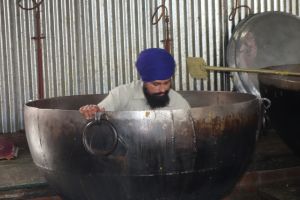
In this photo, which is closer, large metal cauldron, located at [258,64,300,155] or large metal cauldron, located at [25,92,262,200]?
large metal cauldron, located at [25,92,262,200]

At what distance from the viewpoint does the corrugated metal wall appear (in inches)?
229

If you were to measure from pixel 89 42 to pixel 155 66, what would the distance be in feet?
8.15

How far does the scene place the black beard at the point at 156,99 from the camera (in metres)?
3.77

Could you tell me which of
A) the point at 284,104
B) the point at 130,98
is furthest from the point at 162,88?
the point at 284,104

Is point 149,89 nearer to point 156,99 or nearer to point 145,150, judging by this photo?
point 156,99

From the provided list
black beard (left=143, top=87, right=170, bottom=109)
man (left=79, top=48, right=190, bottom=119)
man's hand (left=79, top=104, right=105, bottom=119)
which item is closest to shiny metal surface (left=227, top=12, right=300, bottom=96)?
man (left=79, top=48, right=190, bottom=119)

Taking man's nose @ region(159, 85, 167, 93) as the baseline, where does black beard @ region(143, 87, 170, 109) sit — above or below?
below

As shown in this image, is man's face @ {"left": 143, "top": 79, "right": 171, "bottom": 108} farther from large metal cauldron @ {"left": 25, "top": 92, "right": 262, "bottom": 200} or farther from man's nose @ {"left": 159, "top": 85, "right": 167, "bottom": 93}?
large metal cauldron @ {"left": 25, "top": 92, "right": 262, "bottom": 200}

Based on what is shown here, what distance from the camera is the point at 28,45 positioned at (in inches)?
229

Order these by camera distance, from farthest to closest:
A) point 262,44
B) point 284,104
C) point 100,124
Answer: point 262,44 < point 284,104 < point 100,124

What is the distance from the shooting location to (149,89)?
12.3 ft

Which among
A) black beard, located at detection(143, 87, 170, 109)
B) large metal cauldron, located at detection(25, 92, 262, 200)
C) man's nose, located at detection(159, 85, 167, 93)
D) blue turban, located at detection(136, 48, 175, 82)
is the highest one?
blue turban, located at detection(136, 48, 175, 82)

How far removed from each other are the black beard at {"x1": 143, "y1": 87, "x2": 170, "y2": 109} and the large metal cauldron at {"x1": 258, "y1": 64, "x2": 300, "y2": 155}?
2.88ft

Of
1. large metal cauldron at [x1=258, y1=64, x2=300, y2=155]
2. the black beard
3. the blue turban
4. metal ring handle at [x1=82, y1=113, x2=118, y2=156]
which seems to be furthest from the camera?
large metal cauldron at [x1=258, y1=64, x2=300, y2=155]
